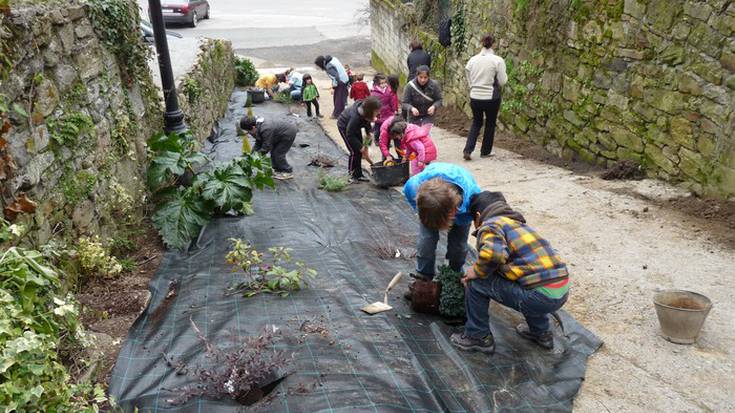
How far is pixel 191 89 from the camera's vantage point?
24.5ft

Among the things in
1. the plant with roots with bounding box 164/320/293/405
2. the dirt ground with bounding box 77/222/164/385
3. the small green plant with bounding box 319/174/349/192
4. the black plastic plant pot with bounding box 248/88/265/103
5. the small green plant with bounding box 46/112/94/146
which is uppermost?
the small green plant with bounding box 46/112/94/146

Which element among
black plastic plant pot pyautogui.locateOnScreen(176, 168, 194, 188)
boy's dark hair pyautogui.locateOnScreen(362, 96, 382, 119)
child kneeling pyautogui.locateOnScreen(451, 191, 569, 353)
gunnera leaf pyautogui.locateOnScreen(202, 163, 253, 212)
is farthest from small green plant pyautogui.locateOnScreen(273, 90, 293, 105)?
child kneeling pyautogui.locateOnScreen(451, 191, 569, 353)

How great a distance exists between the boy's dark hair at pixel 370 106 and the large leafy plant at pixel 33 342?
446 cm

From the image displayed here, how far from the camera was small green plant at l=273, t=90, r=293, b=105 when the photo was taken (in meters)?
12.4

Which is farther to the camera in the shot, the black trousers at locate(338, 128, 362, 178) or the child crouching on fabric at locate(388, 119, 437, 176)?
the black trousers at locate(338, 128, 362, 178)

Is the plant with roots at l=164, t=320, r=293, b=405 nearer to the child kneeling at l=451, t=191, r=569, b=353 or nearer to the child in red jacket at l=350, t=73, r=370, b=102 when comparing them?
the child kneeling at l=451, t=191, r=569, b=353

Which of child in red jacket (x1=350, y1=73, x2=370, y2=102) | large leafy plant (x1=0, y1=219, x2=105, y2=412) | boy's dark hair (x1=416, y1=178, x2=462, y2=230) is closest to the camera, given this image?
large leafy plant (x1=0, y1=219, x2=105, y2=412)

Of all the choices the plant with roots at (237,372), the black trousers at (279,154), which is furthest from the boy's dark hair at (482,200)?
the black trousers at (279,154)

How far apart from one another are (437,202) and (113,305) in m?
2.20

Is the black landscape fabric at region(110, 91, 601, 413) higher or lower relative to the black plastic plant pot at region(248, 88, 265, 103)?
higher

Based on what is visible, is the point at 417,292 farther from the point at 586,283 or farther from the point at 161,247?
the point at 161,247

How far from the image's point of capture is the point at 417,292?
3729 mm

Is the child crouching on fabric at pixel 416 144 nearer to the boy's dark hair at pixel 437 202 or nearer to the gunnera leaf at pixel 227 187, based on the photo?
the gunnera leaf at pixel 227 187

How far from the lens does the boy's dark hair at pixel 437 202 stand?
11.0 feet
